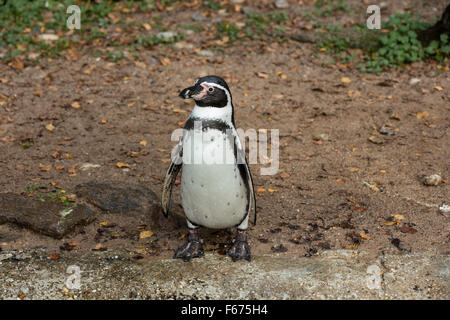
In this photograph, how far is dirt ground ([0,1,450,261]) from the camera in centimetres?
375

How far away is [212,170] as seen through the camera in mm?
3141

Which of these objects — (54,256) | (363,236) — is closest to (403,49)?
(363,236)

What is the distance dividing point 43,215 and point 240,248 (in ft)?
4.86

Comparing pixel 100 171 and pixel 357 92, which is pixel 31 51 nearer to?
pixel 100 171

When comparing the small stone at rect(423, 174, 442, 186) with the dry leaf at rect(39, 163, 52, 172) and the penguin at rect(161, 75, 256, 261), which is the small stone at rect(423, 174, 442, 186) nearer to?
the penguin at rect(161, 75, 256, 261)

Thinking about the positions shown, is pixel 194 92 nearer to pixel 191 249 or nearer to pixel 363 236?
pixel 191 249

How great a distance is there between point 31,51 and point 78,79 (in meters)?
1.12

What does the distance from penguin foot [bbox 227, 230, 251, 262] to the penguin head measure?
950 mm

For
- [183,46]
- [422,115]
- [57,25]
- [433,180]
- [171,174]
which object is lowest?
[433,180]

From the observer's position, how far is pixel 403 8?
8109 millimetres

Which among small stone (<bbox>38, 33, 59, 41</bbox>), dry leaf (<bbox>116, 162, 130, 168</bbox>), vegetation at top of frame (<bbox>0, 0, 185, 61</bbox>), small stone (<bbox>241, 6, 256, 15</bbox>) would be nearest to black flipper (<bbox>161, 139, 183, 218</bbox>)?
dry leaf (<bbox>116, 162, 130, 168</bbox>)

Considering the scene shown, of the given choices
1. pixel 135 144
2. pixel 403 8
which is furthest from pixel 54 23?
pixel 403 8

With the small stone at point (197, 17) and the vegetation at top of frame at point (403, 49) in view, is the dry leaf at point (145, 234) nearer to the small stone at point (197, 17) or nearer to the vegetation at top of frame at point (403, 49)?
the vegetation at top of frame at point (403, 49)

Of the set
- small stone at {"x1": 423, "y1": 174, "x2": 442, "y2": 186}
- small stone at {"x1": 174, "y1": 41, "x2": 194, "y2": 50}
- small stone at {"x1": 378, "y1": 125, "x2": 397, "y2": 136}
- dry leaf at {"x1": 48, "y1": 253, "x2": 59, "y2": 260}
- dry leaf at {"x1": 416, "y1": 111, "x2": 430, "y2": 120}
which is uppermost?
small stone at {"x1": 174, "y1": 41, "x2": 194, "y2": 50}
